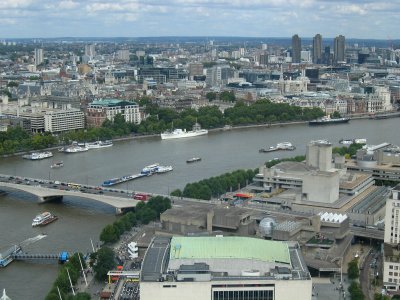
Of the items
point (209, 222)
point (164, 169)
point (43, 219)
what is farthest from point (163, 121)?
point (209, 222)

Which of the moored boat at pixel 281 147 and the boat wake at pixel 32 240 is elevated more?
the moored boat at pixel 281 147

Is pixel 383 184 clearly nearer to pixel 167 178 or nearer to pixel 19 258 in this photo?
pixel 167 178

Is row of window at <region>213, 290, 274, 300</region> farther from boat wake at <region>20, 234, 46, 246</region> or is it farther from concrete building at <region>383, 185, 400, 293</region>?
boat wake at <region>20, 234, 46, 246</region>

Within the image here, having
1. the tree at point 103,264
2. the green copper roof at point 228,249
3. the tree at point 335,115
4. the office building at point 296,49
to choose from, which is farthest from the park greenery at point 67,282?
the office building at point 296,49

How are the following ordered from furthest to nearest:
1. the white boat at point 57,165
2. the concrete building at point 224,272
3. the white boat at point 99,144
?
the white boat at point 99,144
the white boat at point 57,165
the concrete building at point 224,272

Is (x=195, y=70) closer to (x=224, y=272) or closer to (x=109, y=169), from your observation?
(x=109, y=169)

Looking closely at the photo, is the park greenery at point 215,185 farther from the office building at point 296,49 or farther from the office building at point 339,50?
the office building at point 339,50

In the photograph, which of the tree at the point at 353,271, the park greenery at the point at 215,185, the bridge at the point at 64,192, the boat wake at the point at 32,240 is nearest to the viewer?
the tree at the point at 353,271
